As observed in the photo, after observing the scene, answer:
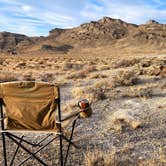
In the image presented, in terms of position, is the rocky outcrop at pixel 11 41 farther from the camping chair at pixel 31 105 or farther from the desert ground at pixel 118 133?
the camping chair at pixel 31 105

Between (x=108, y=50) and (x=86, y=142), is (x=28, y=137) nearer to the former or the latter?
(x=86, y=142)

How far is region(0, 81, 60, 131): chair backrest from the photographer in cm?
584

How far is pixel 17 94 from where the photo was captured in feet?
19.3

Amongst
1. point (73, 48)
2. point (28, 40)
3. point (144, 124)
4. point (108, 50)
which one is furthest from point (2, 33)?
point (144, 124)

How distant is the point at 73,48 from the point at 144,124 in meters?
113

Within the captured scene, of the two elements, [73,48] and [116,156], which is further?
[73,48]

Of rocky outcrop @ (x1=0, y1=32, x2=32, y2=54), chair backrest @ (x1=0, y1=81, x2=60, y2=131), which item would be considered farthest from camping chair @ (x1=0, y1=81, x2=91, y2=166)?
rocky outcrop @ (x1=0, y1=32, x2=32, y2=54)

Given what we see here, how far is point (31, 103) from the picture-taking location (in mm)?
5914

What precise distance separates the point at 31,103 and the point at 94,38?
400 feet

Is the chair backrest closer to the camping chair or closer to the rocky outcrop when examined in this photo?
the camping chair

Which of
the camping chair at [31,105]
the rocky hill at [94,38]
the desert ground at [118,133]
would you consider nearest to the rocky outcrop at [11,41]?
the rocky hill at [94,38]

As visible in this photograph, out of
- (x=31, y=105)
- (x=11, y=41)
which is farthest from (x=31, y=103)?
(x=11, y=41)

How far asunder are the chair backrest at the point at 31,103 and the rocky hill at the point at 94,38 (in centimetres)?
10525

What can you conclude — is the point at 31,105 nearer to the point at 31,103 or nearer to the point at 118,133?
the point at 31,103
